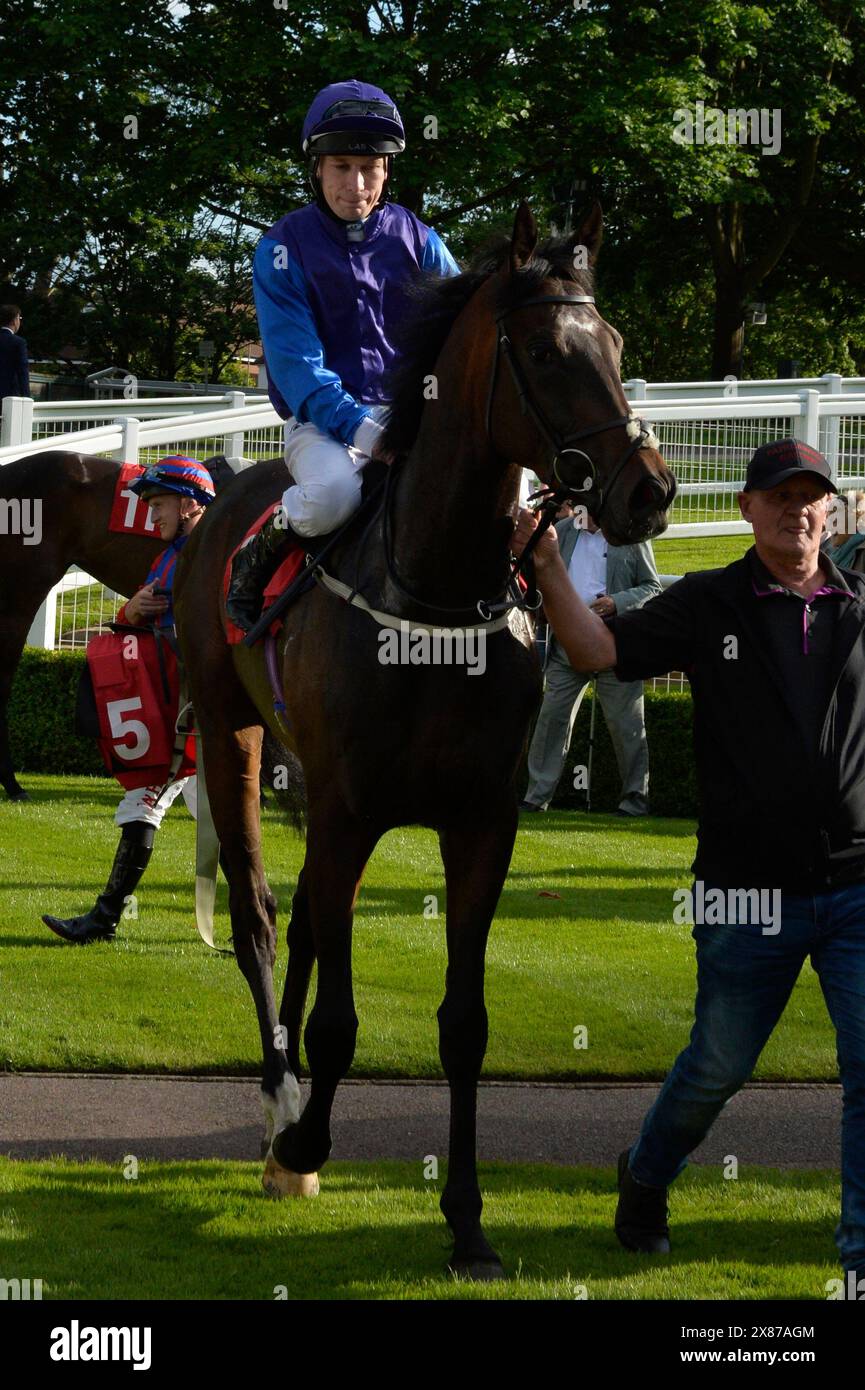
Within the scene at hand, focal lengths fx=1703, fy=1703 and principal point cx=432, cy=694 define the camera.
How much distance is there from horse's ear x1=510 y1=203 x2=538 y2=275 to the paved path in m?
2.63

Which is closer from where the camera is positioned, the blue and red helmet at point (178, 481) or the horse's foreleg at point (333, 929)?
the horse's foreleg at point (333, 929)

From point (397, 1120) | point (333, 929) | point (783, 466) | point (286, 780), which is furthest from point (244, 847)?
point (783, 466)

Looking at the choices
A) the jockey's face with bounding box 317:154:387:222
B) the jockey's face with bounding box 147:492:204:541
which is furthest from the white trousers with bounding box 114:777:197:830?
the jockey's face with bounding box 317:154:387:222

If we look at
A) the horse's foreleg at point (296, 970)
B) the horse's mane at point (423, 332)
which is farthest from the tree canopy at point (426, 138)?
the horse's mane at point (423, 332)

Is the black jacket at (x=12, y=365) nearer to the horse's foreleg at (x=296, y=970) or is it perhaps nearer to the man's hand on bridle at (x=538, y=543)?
the horse's foreleg at (x=296, y=970)

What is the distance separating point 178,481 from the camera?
723cm

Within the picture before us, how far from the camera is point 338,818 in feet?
13.9

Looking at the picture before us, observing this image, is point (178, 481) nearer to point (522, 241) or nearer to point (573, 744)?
point (522, 241)

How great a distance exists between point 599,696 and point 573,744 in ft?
2.99

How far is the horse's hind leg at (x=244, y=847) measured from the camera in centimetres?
545

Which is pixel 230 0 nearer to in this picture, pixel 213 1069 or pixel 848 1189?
pixel 213 1069

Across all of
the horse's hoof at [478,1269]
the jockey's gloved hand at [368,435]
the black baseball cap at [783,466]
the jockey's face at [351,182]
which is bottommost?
the horse's hoof at [478,1269]

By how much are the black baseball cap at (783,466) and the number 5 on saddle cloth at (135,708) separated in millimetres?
3718

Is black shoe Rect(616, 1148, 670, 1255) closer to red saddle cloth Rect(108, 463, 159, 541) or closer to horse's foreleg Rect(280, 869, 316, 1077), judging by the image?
horse's foreleg Rect(280, 869, 316, 1077)
